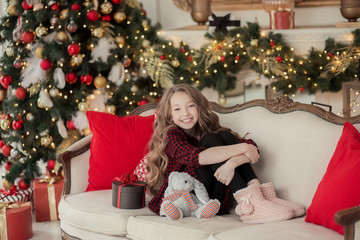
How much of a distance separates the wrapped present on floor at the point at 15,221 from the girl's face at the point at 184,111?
1.26 meters

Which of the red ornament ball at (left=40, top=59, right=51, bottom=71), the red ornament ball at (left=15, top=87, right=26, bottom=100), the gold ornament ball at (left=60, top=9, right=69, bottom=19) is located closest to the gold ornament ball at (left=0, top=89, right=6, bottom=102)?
the red ornament ball at (left=15, top=87, right=26, bottom=100)

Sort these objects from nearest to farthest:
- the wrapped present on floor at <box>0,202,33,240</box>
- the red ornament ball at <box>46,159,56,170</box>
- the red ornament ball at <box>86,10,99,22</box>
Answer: the wrapped present on floor at <box>0,202,33,240</box> → the red ornament ball at <box>86,10,99,22</box> → the red ornament ball at <box>46,159,56,170</box>

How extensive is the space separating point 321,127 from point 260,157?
14.0 inches

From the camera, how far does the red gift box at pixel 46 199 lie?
13.8 feet

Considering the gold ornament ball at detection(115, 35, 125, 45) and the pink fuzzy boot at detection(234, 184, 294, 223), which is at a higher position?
the gold ornament ball at detection(115, 35, 125, 45)

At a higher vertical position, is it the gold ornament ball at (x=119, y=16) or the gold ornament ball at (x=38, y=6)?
the gold ornament ball at (x=38, y=6)

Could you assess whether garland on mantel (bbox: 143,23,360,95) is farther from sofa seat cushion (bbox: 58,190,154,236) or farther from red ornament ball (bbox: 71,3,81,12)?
sofa seat cushion (bbox: 58,190,154,236)

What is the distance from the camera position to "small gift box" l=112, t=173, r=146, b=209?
305 cm

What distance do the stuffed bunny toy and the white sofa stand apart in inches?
1.7

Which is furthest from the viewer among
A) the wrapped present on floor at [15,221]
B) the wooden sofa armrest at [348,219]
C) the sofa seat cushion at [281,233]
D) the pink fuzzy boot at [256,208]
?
the wrapped present on floor at [15,221]

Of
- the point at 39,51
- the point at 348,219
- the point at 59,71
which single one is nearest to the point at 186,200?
the point at 348,219

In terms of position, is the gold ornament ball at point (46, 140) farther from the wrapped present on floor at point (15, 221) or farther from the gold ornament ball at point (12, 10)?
the gold ornament ball at point (12, 10)

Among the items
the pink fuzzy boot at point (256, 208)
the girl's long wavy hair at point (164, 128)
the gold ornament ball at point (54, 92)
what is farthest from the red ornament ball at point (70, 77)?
the pink fuzzy boot at point (256, 208)

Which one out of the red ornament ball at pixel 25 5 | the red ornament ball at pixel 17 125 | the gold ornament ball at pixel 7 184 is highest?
the red ornament ball at pixel 25 5
